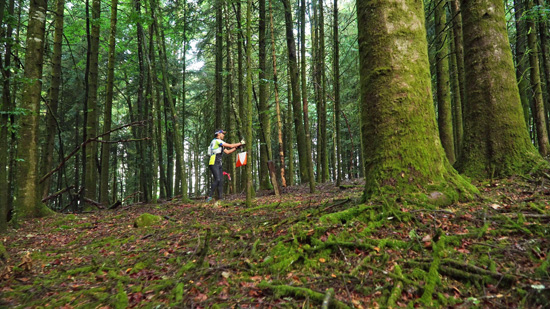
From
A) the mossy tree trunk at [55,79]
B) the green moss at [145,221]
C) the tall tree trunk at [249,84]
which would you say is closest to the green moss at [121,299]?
the green moss at [145,221]

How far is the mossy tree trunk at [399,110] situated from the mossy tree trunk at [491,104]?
1229mm

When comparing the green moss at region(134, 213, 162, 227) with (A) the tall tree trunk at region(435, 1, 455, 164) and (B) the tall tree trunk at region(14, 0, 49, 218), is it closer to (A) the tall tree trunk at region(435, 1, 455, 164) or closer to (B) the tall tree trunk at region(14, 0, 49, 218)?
(B) the tall tree trunk at region(14, 0, 49, 218)

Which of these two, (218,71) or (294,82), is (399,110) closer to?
(294,82)

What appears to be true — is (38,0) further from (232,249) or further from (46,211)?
(232,249)

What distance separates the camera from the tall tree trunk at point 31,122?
6.20 m

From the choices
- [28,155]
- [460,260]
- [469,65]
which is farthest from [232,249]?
[28,155]

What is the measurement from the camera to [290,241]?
123 inches

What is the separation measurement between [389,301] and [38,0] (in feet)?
29.1

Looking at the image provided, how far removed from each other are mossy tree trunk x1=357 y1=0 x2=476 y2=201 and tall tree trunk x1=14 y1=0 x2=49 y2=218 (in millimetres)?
7108

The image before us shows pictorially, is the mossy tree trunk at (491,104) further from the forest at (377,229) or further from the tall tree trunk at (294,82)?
the tall tree trunk at (294,82)

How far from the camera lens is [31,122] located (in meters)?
6.52

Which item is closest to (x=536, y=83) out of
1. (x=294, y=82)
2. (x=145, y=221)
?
(x=294, y=82)

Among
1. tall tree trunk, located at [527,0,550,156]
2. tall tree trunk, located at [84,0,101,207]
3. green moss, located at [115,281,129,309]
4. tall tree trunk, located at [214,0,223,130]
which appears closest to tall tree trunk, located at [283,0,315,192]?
tall tree trunk, located at [214,0,223,130]

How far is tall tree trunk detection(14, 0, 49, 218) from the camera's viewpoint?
6203 millimetres
